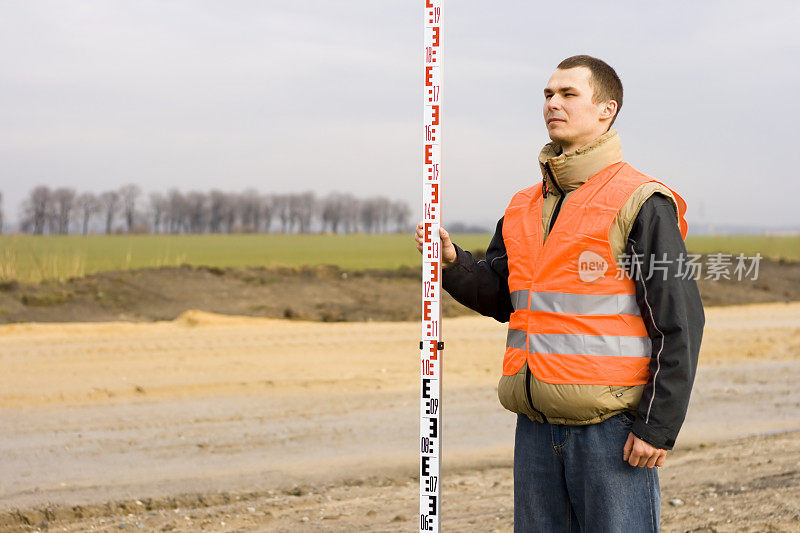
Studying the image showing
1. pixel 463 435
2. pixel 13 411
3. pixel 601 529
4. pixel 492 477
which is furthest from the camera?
pixel 13 411

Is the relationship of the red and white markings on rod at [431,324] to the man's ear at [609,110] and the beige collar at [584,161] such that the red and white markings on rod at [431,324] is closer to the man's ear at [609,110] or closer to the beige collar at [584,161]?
the beige collar at [584,161]

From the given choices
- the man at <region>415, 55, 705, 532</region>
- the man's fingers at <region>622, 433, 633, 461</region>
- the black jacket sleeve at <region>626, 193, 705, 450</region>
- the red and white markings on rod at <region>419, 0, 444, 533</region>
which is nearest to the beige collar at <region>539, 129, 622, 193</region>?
the man at <region>415, 55, 705, 532</region>

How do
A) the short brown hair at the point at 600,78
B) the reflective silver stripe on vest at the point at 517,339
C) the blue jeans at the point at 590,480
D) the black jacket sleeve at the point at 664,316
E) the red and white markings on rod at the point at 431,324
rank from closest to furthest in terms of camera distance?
the black jacket sleeve at the point at 664,316, the blue jeans at the point at 590,480, the short brown hair at the point at 600,78, the reflective silver stripe on vest at the point at 517,339, the red and white markings on rod at the point at 431,324

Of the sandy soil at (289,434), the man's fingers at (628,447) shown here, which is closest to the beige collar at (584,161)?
the man's fingers at (628,447)

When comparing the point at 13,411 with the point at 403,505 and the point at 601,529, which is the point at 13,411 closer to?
the point at 403,505

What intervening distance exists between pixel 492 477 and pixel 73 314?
11629mm

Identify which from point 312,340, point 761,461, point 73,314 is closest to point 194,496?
point 761,461

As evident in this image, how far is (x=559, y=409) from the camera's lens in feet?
9.88

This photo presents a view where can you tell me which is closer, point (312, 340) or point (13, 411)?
point (13, 411)

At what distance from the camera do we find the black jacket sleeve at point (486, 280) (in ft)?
11.8

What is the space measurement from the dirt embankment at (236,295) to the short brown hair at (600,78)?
1377 centimetres

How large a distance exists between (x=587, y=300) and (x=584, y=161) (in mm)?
527

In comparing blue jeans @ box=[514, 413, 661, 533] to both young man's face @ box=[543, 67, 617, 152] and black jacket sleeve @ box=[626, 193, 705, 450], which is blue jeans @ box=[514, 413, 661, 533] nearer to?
black jacket sleeve @ box=[626, 193, 705, 450]

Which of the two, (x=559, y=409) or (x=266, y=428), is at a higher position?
(x=559, y=409)
